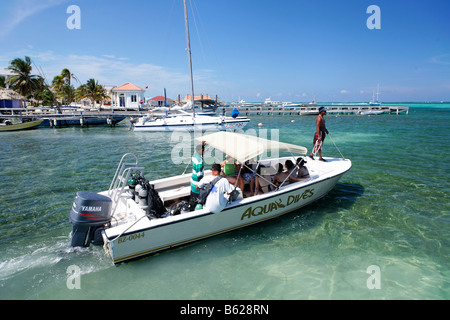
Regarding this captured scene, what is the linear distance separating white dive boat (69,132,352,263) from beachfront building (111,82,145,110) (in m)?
42.0

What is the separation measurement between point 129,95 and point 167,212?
44.0 meters

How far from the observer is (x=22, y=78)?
45.4 metres

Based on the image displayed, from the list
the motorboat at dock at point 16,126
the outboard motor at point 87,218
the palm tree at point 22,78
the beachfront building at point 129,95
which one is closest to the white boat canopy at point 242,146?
the outboard motor at point 87,218

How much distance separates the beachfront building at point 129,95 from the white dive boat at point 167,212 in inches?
1652

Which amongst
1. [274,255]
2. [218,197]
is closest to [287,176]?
[274,255]

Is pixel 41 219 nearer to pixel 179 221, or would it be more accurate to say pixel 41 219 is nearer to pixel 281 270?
pixel 179 221

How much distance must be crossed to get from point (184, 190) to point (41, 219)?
4.06 meters

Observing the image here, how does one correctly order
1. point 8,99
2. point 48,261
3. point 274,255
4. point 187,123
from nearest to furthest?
point 48,261 < point 274,255 < point 187,123 < point 8,99

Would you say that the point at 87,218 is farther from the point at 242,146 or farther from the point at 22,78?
the point at 22,78

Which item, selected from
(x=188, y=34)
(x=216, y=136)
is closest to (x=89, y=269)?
(x=216, y=136)

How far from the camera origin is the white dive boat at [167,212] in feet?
15.7

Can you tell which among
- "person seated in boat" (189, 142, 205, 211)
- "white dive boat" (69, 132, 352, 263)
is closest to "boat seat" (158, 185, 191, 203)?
"white dive boat" (69, 132, 352, 263)

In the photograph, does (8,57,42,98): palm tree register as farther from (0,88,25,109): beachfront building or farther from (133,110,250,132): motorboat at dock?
(133,110,250,132): motorboat at dock

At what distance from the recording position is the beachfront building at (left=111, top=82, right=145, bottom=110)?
4472 centimetres
